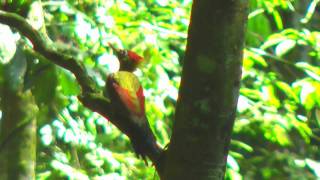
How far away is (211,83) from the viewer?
0.89 metres

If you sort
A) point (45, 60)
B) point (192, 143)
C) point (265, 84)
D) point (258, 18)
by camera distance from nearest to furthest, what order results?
point (192, 143) < point (45, 60) < point (258, 18) < point (265, 84)

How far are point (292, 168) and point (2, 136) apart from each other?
7.81 feet

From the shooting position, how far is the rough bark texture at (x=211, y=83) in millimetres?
879

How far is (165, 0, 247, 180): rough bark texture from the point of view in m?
0.88

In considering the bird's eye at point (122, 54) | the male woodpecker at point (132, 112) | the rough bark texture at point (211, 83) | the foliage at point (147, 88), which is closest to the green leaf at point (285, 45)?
the foliage at point (147, 88)

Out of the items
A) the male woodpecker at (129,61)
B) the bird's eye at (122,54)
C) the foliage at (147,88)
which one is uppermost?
the bird's eye at (122,54)

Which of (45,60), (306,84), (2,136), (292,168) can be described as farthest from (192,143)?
A: (292,168)

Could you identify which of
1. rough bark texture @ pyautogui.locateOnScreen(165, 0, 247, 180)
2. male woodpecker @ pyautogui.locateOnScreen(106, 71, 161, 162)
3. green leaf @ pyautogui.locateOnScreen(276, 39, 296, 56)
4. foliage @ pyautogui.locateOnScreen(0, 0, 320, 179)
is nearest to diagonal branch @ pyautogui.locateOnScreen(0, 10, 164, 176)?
male woodpecker @ pyautogui.locateOnScreen(106, 71, 161, 162)

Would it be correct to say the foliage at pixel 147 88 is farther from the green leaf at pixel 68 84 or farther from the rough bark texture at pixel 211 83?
the rough bark texture at pixel 211 83

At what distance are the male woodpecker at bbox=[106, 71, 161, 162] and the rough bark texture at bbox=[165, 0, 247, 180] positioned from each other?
0.12 meters

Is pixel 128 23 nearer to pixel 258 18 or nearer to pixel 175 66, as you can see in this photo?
pixel 175 66

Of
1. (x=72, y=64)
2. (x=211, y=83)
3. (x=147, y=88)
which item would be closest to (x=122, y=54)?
(x=72, y=64)

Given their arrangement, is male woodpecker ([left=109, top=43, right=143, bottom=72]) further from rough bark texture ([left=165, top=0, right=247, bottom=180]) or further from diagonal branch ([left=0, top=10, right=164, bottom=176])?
rough bark texture ([left=165, top=0, right=247, bottom=180])

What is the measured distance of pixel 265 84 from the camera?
3082mm
